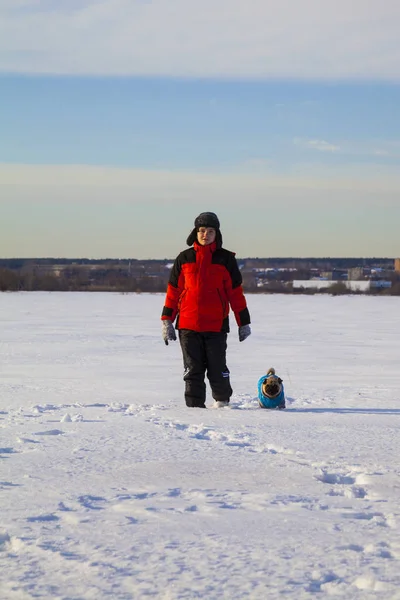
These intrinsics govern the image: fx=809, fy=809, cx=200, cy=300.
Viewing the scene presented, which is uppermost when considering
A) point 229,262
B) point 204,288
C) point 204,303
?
point 229,262

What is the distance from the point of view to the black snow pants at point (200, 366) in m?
6.38

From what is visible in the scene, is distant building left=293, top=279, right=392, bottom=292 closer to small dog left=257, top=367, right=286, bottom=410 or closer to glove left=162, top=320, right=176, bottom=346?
glove left=162, top=320, right=176, bottom=346

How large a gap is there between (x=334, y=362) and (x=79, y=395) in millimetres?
5237

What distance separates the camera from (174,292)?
21.2ft

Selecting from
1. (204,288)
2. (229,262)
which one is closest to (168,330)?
(204,288)

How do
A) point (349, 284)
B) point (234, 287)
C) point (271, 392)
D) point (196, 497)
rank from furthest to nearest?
point (349, 284) < point (234, 287) < point (271, 392) < point (196, 497)

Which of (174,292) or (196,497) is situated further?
(174,292)

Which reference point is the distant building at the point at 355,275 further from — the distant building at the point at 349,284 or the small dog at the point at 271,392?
the small dog at the point at 271,392

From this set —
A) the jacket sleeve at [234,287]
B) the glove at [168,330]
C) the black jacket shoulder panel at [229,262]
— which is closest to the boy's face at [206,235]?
the black jacket shoulder panel at [229,262]

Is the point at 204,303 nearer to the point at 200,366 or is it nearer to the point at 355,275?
the point at 200,366

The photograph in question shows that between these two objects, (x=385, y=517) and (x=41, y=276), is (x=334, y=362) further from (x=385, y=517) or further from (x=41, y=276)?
(x=41, y=276)

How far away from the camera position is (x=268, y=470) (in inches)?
147

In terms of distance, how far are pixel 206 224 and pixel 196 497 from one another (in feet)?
10.9

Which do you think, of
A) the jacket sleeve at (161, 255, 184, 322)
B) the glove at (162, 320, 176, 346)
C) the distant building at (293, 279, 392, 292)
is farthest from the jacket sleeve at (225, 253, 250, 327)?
the distant building at (293, 279, 392, 292)
